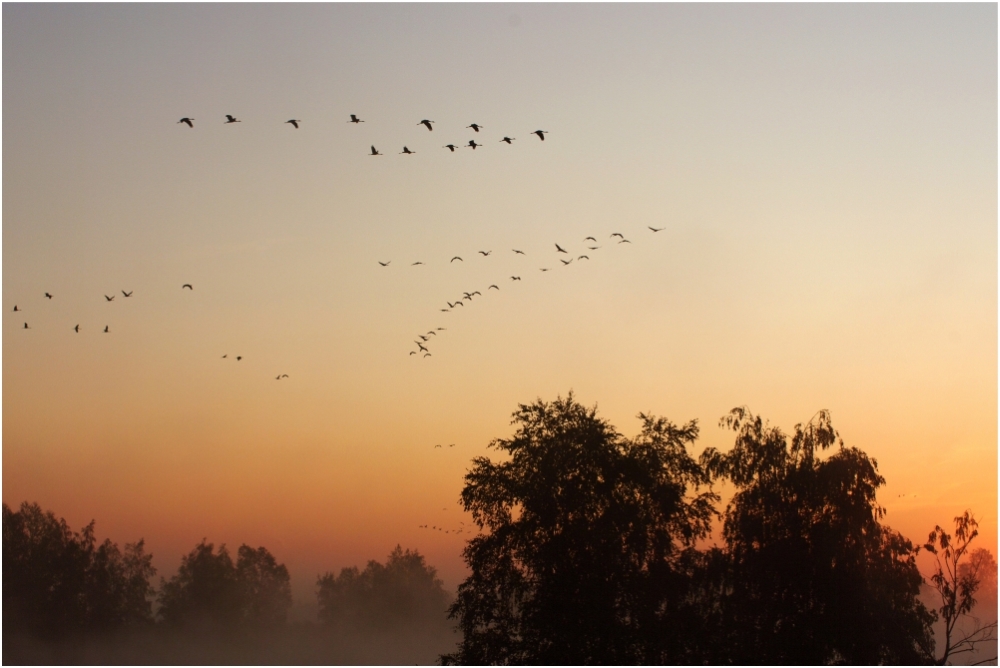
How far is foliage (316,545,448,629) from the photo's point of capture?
14712 cm

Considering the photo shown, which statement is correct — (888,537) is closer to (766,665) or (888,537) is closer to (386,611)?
(766,665)

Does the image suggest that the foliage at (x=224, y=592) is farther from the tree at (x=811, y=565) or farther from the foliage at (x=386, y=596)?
the tree at (x=811, y=565)

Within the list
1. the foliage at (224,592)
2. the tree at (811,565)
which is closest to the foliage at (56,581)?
the foliage at (224,592)

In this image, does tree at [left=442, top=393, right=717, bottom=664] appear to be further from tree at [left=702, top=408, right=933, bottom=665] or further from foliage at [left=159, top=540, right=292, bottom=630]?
foliage at [left=159, top=540, right=292, bottom=630]

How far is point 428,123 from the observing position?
98.1ft

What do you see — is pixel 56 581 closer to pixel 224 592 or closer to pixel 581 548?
pixel 224 592

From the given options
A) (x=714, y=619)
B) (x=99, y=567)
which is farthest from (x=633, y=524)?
(x=99, y=567)

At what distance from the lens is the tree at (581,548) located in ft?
119

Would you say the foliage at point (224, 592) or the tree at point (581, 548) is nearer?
the tree at point (581, 548)

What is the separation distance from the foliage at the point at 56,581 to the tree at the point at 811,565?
253ft

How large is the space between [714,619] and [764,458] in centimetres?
756

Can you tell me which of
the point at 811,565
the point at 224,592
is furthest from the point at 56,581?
the point at 811,565

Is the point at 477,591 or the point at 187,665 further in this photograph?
the point at 187,665

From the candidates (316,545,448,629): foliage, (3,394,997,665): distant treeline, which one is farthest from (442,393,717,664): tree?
(316,545,448,629): foliage
